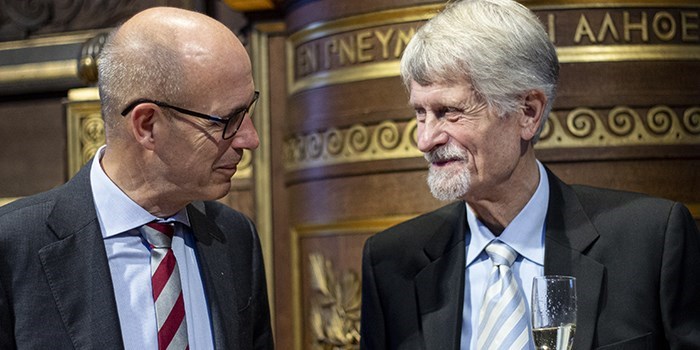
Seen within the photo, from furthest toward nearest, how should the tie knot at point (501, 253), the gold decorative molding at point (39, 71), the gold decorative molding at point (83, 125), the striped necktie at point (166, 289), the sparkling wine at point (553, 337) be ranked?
the gold decorative molding at point (39, 71), the gold decorative molding at point (83, 125), the tie knot at point (501, 253), the striped necktie at point (166, 289), the sparkling wine at point (553, 337)

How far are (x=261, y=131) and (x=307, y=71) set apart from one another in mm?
413

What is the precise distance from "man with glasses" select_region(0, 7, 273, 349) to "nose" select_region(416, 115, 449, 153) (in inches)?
14.8

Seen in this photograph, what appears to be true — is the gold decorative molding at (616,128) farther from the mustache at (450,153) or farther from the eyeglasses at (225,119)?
the eyeglasses at (225,119)

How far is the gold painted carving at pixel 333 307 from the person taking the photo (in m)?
3.77

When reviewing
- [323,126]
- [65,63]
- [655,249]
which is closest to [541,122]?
[655,249]

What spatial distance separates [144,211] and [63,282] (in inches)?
8.7

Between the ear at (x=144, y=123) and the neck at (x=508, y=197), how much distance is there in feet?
2.30

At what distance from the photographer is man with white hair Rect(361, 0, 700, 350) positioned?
2502 mm

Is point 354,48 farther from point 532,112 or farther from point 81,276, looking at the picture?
point 81,276

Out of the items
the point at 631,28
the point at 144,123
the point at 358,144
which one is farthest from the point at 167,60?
the point at 631,28

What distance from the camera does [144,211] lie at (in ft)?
7.93

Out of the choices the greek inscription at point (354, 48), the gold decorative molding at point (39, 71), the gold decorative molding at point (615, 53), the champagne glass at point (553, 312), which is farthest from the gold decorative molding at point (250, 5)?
the champagne glass at point (553, 312)

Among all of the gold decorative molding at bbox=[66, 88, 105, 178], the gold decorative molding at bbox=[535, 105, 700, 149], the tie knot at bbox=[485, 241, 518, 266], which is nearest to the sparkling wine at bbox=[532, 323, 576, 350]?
the tie knot at bbox=[485, 241, 518, 266]

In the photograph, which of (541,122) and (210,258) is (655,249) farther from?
(210,258)
